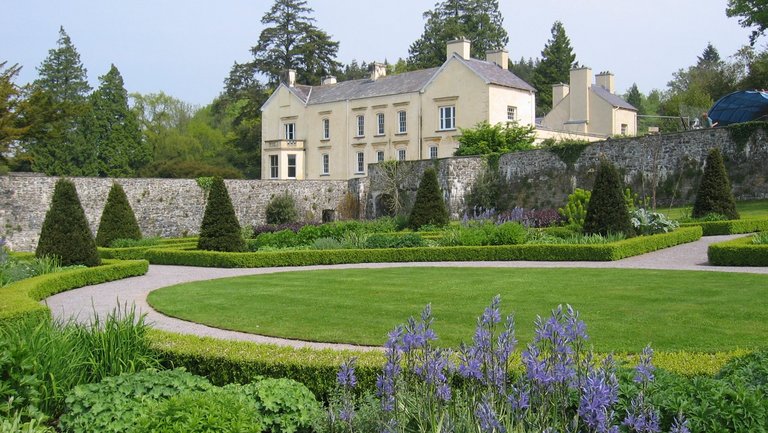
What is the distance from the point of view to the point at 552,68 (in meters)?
64.9

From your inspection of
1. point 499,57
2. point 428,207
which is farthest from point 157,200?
point 499,57

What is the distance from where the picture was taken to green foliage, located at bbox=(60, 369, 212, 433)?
16.7 feet

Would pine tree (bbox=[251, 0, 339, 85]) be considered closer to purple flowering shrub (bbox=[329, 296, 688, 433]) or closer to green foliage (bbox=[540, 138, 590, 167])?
green foliage (bbox=[540, 138, 590, 167])

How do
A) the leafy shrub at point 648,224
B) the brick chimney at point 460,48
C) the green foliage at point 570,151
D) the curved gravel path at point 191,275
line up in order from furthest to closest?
the brick chimney at point 460,48 → the green foliage at point 570,151 → the leafy shrub at point 648,224 → the curved gravel path at point 191,275

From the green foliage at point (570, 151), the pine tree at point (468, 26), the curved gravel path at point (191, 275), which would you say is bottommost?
the curved gravel path at point (191, 275)

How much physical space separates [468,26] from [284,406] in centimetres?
6096

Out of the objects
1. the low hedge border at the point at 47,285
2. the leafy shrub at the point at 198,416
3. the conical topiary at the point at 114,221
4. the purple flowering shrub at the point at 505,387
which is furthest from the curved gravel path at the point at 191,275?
the purple flowering shrub at the point at 505,387

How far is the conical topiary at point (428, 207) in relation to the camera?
24.7 metres

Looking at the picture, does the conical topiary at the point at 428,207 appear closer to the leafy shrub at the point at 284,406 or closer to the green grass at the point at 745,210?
the green grass at the point at 745,210

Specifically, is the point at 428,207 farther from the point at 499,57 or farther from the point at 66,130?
the point at 66,130

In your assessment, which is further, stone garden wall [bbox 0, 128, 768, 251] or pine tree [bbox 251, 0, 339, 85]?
pine tree [bbox 251, 0, 339, 85]

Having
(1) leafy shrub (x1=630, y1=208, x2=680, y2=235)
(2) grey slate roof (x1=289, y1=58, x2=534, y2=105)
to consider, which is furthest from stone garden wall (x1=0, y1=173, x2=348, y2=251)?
(1) leafy shrub (x1=630, y1=208, x2=680, y2=235)

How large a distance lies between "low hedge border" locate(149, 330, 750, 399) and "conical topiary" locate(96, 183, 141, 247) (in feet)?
54.5

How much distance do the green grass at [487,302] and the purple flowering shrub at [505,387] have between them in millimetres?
3766
